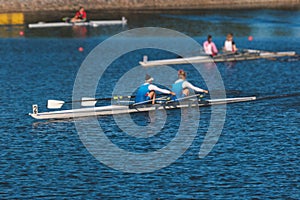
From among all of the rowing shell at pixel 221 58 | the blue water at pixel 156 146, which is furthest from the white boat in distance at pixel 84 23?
the rowing shell at pixel 221 58

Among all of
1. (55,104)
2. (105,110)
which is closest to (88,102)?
(105,110)

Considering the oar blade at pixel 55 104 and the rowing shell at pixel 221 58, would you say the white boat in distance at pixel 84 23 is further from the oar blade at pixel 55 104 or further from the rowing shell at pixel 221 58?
the oar blade at pixel 55 104

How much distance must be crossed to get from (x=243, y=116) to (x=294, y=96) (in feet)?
24.1

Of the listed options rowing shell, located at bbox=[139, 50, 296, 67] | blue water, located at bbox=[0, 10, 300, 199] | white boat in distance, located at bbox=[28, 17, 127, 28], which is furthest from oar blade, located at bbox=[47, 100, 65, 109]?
white boat in distance, located at bbox=[28, 17, 127, 28]

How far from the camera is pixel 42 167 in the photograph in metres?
34.1

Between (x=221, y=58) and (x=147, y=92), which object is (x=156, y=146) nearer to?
(x=147, y=92)

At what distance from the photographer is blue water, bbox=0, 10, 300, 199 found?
31031 millimetres

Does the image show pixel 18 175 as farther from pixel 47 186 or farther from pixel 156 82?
pixel 156 82

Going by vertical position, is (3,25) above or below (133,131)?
above

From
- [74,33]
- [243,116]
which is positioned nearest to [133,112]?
[243,116]

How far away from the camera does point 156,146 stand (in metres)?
37.5

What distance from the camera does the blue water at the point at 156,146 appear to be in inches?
1222

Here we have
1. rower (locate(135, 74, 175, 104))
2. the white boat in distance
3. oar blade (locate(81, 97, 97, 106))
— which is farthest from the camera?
the white boat in distance

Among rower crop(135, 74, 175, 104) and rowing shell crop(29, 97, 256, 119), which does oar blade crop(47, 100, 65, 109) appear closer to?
rowing shell crop(29, 97, 256, 119)
